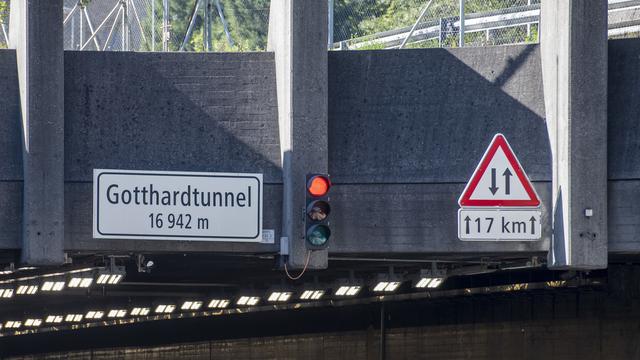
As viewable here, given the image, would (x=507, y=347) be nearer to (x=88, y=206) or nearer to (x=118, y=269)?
(x=118, y=269)

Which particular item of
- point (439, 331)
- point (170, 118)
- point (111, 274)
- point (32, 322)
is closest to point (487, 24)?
point (170, 118)

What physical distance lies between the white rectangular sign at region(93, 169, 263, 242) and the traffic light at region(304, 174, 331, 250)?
168 cm

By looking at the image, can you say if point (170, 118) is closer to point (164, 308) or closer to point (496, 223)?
point (496, 223)

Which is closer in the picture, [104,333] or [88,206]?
[88,206]

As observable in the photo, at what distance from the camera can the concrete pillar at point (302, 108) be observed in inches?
691

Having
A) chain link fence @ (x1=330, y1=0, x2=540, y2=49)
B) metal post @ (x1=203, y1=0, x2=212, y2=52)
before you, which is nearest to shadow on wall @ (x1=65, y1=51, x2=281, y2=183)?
metal post @ (x1=203, y1=0, x2=212, y2=52)

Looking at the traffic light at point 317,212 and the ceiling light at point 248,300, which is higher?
the traffic light at point 317,212

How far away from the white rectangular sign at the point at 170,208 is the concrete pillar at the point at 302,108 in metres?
0.56

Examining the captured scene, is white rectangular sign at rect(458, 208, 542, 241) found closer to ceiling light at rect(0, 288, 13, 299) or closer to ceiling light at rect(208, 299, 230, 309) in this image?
ceiling light at rect(0, 288, 13, 299)

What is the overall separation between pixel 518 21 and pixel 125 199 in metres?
9.23

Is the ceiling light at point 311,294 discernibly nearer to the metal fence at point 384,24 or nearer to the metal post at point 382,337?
the metal fence at point 384,24

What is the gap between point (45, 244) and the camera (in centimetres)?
1711

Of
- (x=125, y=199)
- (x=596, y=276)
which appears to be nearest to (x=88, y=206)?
(x=125, y=199)

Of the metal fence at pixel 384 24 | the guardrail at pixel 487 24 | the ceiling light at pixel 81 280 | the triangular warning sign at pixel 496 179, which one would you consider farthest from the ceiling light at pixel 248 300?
the triangular warning sign at pixel 496 179
